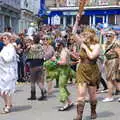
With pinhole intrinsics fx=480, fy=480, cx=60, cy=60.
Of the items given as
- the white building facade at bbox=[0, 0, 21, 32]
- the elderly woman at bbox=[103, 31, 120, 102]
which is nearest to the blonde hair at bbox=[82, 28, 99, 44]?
the elderly woman at bbox=[103, 31, 120, 102]

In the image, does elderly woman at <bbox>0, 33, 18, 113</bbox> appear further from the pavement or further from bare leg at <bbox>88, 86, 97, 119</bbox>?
bare leg at <bbox>88, 86, 97, 119</bbox>

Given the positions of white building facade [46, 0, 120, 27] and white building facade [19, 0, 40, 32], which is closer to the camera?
white building facade [46, 0, 120, 27]

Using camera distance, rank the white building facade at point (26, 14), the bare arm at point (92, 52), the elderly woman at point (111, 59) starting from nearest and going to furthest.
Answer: the bare arm at point (92, 52)
the elderly woman at point (111, 59)
the white building facade at point (26, 14)

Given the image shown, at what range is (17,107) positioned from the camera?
10.4 meters

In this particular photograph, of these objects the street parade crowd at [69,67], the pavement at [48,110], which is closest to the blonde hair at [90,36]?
the street parade crowd at [69,67]

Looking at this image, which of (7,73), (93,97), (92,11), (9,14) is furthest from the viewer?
(92,11)

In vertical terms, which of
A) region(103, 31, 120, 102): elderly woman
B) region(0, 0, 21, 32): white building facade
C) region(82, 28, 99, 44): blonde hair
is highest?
region(0, 0, 21, 32): white building facade

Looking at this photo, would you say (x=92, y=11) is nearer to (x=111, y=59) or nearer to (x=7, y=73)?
(x=111, y=59)

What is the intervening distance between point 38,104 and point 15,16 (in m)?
39.1

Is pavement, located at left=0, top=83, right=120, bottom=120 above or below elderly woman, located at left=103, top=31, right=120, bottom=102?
below

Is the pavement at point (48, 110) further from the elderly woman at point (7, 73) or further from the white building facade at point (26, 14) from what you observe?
the white building facade at point (26, 14)

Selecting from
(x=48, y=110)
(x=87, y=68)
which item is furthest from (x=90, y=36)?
(x=48, y=110)

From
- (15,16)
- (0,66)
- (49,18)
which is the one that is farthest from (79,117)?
(49,18)

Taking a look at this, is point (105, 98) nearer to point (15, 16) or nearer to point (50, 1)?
point (15, 16)
